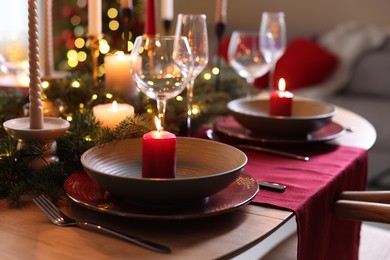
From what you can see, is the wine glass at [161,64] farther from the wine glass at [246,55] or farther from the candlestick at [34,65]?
the wine glass at [246,55]

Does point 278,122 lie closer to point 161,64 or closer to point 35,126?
point 161,64

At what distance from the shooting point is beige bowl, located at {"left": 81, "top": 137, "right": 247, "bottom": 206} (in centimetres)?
80

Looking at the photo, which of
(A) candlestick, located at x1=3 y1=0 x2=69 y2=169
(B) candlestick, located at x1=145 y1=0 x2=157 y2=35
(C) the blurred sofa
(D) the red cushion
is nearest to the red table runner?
(A) candlestick, located at x1=3 y1=0 x2=69 y2=169

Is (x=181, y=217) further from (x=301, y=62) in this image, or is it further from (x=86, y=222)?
(x=301, y=62)

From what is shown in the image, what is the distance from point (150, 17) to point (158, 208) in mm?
811

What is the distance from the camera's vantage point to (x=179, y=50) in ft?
3.54

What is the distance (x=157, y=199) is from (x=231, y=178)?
4.5 inches

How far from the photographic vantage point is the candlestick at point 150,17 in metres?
1.50

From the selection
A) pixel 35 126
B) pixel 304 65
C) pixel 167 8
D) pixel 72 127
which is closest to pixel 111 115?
pixel 72 127

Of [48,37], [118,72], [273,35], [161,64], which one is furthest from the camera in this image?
[273,35]

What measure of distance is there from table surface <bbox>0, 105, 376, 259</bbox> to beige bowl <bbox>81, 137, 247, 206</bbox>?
1.6 inches

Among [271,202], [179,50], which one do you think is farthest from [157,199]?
[179,50]

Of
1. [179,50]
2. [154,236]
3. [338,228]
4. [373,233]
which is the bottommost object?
[373,233]

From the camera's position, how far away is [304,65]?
365 cm
